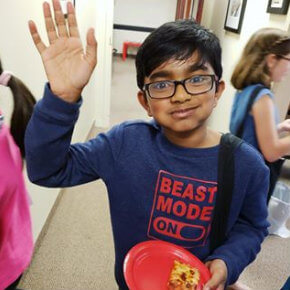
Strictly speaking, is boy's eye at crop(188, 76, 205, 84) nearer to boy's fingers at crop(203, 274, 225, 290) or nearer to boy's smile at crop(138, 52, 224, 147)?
boy's smile at crop(138, 52, 224, 147)

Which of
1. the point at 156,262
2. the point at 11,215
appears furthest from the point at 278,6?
the point at 11,215

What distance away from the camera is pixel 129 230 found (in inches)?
34.8

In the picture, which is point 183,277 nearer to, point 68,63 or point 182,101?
point 182,101

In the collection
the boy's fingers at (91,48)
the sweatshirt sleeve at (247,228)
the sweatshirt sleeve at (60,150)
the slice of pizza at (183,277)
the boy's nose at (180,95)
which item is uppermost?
the boy's fingers at (91,48)

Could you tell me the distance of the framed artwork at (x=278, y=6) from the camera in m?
2.11

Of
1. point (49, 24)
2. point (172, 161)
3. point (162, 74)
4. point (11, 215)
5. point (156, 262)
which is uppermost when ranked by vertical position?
point (49, 24)

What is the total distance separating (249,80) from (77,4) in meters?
1.51

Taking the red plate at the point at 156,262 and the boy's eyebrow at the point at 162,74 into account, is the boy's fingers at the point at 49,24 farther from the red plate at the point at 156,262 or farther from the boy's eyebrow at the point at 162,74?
the red plate at the point at 156,262

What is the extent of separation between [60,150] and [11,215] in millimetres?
216

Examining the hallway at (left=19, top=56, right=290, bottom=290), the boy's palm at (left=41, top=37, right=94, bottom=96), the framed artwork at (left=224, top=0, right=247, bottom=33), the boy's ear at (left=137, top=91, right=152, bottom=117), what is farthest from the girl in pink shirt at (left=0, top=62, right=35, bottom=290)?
the framed artwork at (left=224, top=0, right=247, bottom=33)

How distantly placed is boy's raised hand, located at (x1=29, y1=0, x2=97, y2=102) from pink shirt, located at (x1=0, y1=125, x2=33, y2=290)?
8.1 inches

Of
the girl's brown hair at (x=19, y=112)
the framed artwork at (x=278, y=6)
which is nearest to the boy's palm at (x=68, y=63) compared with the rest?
the girl's brown hair at (x=19, y=112)

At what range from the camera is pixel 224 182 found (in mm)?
800

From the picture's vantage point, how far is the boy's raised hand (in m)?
0.70
